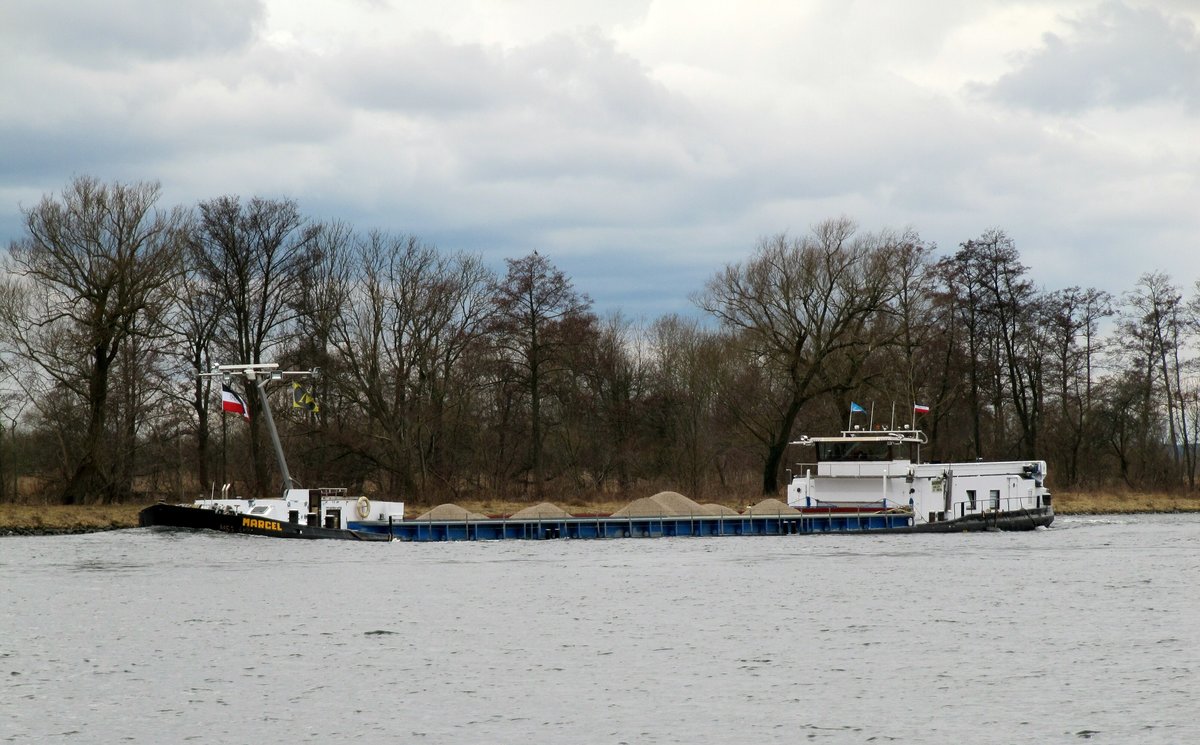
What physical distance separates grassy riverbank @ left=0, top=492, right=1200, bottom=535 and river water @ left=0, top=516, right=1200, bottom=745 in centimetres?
1135

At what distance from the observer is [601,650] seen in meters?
24.6

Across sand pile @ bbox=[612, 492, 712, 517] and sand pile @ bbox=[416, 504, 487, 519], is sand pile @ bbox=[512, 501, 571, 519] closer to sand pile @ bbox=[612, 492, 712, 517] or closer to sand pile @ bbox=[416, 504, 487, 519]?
sand pile @ bbox=[416, 504, 487, 519]

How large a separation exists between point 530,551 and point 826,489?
1560cm

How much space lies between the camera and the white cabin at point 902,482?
58656mm

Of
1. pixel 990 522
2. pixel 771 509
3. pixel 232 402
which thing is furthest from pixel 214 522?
pixel 990 522

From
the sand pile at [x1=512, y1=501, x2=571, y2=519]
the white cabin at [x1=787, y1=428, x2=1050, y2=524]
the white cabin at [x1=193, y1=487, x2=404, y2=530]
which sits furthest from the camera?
the sand pile at [x1=512, y1=501, x2=571, y2=519]

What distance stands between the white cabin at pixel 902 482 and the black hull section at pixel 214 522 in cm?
2260

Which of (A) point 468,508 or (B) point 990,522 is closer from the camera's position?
(B) point 990,522

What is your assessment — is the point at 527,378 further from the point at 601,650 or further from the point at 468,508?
the point at 601,650

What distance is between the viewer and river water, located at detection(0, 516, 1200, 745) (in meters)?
17.9

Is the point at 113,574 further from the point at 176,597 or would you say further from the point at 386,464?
the point at 386,464

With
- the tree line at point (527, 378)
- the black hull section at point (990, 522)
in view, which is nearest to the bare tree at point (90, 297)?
the tree line at point (527, 378)

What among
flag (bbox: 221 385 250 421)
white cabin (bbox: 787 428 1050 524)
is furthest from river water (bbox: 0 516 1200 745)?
white cabin (bbox: 787 428 1050 524)

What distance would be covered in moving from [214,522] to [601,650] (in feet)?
98.8
